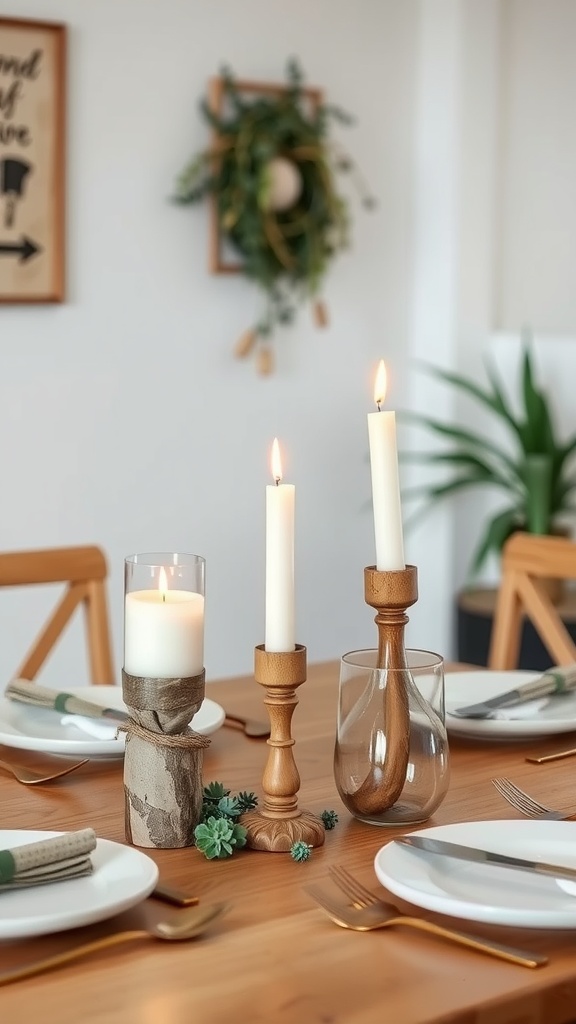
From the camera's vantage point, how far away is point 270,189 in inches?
124

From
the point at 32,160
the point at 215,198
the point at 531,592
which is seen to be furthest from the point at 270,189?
the point at 531,592

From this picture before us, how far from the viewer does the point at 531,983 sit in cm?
88

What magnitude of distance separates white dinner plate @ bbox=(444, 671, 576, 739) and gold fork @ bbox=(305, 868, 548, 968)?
44cm

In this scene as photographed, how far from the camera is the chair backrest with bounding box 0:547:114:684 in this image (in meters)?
1.94

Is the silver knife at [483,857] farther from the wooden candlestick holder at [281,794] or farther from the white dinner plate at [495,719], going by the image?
the white dinner plate at [495,719]

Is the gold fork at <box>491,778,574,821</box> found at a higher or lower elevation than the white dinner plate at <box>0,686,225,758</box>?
lower

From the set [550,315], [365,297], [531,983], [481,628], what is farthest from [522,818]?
[550,315]

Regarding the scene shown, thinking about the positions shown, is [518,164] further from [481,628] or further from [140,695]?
[140,695]

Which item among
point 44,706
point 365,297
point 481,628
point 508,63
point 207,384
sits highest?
point 508,63

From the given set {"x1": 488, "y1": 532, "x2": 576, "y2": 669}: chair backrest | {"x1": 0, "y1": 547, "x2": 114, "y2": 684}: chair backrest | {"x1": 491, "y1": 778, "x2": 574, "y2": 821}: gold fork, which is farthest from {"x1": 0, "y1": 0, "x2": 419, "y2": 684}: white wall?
{"x1": 491, "y1": 778, "x2": 574, "y2": 821}: gold fork

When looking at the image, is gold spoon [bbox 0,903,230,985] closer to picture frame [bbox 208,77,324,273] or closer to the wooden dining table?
the wooden dining table

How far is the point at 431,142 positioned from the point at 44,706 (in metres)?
2.51

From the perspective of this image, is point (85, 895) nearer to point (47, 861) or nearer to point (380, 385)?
point (47, 861)

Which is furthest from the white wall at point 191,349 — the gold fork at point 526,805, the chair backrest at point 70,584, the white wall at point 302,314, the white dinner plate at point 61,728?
the gold fork at point 526,805
